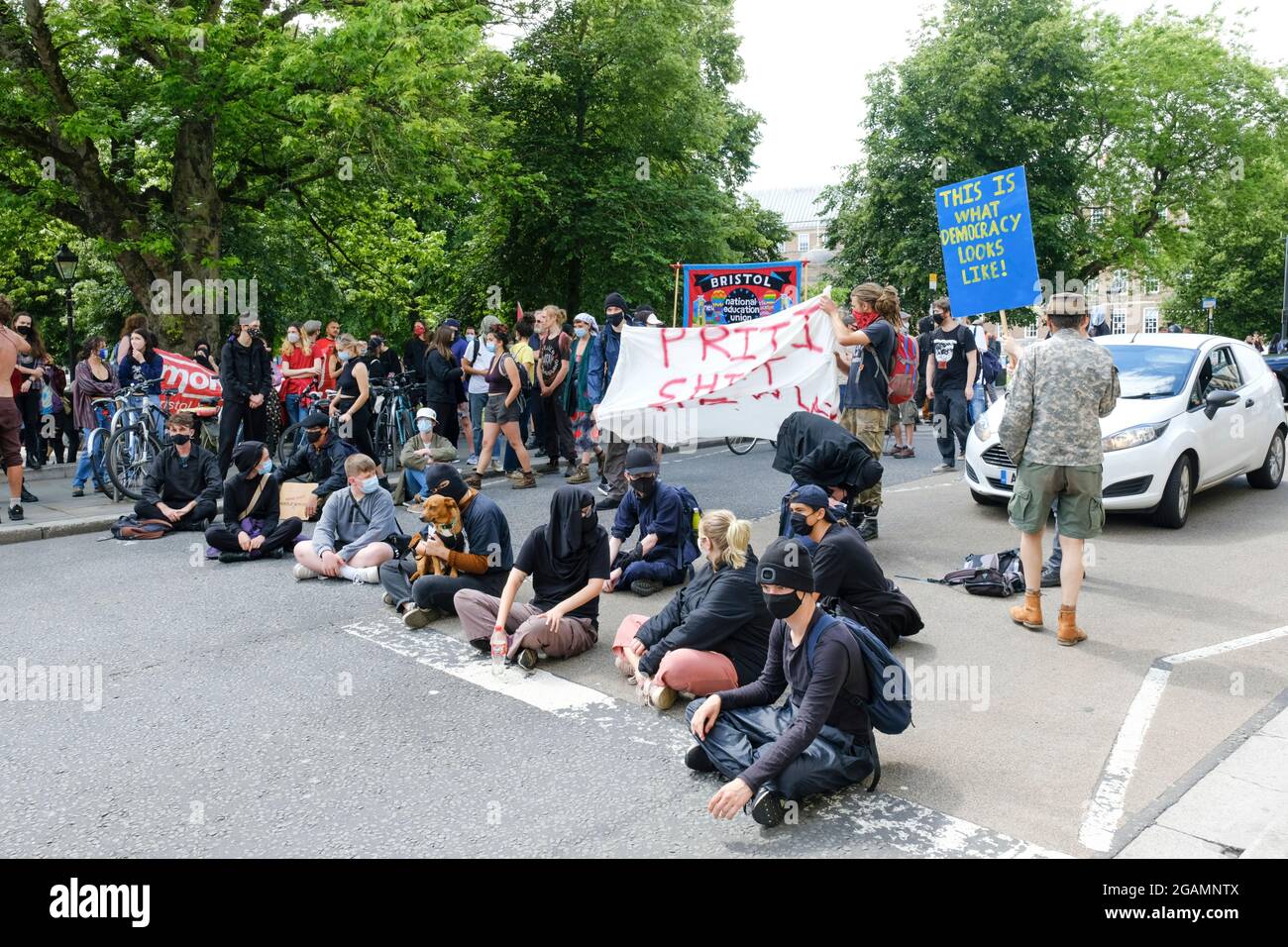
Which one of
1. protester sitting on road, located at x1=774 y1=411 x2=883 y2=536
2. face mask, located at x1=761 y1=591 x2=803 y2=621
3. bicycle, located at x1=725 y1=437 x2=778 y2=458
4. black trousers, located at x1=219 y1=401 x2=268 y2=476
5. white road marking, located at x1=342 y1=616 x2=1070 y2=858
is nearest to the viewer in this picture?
white road marking, located at x1=342 y1=616 x2=1070 y2=858

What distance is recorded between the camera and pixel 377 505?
9.14 m

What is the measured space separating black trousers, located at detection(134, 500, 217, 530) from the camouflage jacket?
306 inches

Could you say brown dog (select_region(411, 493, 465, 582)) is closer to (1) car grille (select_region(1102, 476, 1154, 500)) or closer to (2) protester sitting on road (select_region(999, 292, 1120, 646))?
(2) protester sitting on road (select_region(999, 292, 1120, 646))

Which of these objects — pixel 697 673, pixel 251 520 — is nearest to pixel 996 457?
pixel 697 673

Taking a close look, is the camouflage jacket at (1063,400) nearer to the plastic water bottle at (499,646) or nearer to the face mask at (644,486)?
the face mask at (644,486)

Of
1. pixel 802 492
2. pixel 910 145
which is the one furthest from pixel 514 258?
pixel 802 492

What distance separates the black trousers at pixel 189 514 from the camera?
1088cm

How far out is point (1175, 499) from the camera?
984 centimetres

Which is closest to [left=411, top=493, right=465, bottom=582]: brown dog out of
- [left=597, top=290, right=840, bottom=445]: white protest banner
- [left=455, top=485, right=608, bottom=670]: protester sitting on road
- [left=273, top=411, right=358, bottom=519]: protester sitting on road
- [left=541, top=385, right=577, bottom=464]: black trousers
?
[left=455, top=485, right=608, bottom=670]: protester sitting on road

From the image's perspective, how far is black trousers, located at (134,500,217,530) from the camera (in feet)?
35.7

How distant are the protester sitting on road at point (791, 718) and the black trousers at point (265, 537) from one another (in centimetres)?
592

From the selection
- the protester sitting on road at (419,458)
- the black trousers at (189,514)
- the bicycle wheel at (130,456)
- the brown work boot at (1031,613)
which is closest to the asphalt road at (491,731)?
the brown work boot at (1031,613)

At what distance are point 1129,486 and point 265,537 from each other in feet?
24.8
